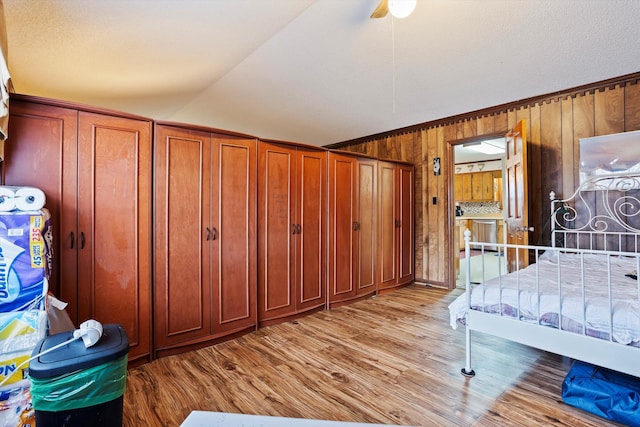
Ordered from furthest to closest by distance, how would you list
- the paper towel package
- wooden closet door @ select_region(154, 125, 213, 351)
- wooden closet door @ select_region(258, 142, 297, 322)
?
wooden closet door @ select_region(258, 142, 297, 322) → wooden closet door @ select_region(154, 125, 213, 351) → the paper towel package

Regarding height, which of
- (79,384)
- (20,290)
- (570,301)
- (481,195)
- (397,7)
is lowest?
(79,384)

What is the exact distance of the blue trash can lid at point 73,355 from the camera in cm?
108

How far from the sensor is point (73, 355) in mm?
1140

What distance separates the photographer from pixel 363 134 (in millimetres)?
5551

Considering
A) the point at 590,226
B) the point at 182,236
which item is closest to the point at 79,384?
the point at 182,236

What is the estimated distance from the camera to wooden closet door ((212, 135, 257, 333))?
2.61 metres

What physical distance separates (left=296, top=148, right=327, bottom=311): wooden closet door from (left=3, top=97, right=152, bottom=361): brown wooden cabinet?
59.1 inches

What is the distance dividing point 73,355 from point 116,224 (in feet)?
3.92

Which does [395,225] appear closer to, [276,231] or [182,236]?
[276,231]

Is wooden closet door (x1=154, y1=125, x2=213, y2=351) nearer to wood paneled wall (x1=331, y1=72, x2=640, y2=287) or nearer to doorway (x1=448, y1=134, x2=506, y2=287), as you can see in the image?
wood paneled wall (x1=331, y1=72, x2=640, y2=287)

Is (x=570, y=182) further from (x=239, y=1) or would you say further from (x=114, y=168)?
(x=114, y=168)

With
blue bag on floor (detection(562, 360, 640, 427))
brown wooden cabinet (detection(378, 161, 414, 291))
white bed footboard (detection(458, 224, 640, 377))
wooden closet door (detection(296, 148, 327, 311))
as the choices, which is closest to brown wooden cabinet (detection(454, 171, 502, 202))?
brown wooden cabinet (detection(378, 161, 414, 291))

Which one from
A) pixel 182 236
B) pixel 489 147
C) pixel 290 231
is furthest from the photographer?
pixel 489 147

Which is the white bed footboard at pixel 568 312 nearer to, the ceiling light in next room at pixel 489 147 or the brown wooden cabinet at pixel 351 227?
the brown wooden cabinet at pixel 351 227
